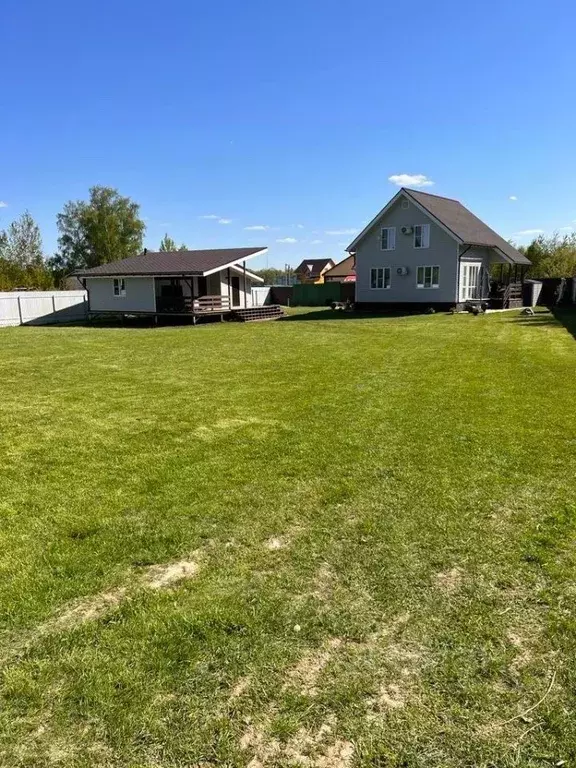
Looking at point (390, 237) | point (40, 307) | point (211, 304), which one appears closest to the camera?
point (211, 304)

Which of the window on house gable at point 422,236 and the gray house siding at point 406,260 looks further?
the window on house gable at point 422,236

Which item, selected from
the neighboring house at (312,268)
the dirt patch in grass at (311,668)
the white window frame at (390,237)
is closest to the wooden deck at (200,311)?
the white window frame at (390,237)

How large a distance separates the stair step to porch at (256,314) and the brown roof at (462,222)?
29.3 ft

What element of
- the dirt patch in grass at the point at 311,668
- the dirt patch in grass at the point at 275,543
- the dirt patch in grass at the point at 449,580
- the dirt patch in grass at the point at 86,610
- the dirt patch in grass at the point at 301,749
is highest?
the dirt patch in grass at the point at 275,543

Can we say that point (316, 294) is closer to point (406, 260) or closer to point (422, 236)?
point (406, 260)

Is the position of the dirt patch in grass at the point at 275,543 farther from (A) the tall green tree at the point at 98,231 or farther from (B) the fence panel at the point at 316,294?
(A) the tall green tree at the point at 98,231

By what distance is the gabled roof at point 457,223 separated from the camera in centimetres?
2631

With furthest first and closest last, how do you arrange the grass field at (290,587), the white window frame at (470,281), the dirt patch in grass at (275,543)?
the white window frame at (470,281), the dirt patch in grass at (275,543), the grass field at (290,587)

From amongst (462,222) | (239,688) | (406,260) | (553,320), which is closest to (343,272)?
(462,222)

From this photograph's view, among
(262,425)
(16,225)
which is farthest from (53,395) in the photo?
(16,225)

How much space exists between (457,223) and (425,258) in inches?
114

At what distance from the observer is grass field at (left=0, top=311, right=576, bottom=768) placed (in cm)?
217

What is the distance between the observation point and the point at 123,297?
26.6 m

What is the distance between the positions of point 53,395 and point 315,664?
7368 mm
